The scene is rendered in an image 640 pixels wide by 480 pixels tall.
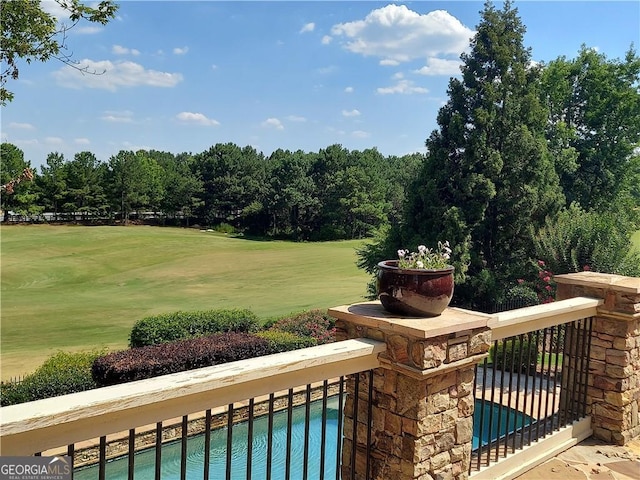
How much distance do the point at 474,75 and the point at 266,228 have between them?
119 feet

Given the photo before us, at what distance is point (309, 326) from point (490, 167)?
300 inches

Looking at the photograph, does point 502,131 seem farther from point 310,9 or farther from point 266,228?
point 266,228

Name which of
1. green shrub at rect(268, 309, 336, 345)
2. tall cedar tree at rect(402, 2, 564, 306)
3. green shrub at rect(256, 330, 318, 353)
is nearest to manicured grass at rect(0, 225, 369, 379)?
green shrub at rect(268, 309, 336, 345)

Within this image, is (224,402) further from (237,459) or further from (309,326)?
(309,326)

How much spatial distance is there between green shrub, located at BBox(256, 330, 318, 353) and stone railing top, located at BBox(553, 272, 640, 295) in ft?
20.9

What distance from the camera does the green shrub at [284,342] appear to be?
9.82 m

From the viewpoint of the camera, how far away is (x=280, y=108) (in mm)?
25266

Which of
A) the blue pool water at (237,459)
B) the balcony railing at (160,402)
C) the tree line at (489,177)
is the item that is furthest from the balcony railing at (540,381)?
the tree line at (489,177)

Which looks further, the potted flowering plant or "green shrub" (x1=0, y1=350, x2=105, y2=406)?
"green shrub" (x1=0, y1=350, x2=105, y2=406)

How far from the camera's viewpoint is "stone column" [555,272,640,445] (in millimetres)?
3879

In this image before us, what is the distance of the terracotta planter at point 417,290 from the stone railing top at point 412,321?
0.05 meters

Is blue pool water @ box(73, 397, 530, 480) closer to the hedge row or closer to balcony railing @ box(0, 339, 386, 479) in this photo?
the hedge row

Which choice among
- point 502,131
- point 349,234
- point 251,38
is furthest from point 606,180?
point 349,234

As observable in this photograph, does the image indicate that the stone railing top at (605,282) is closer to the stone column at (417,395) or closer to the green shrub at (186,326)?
the stone column at (417,395)
